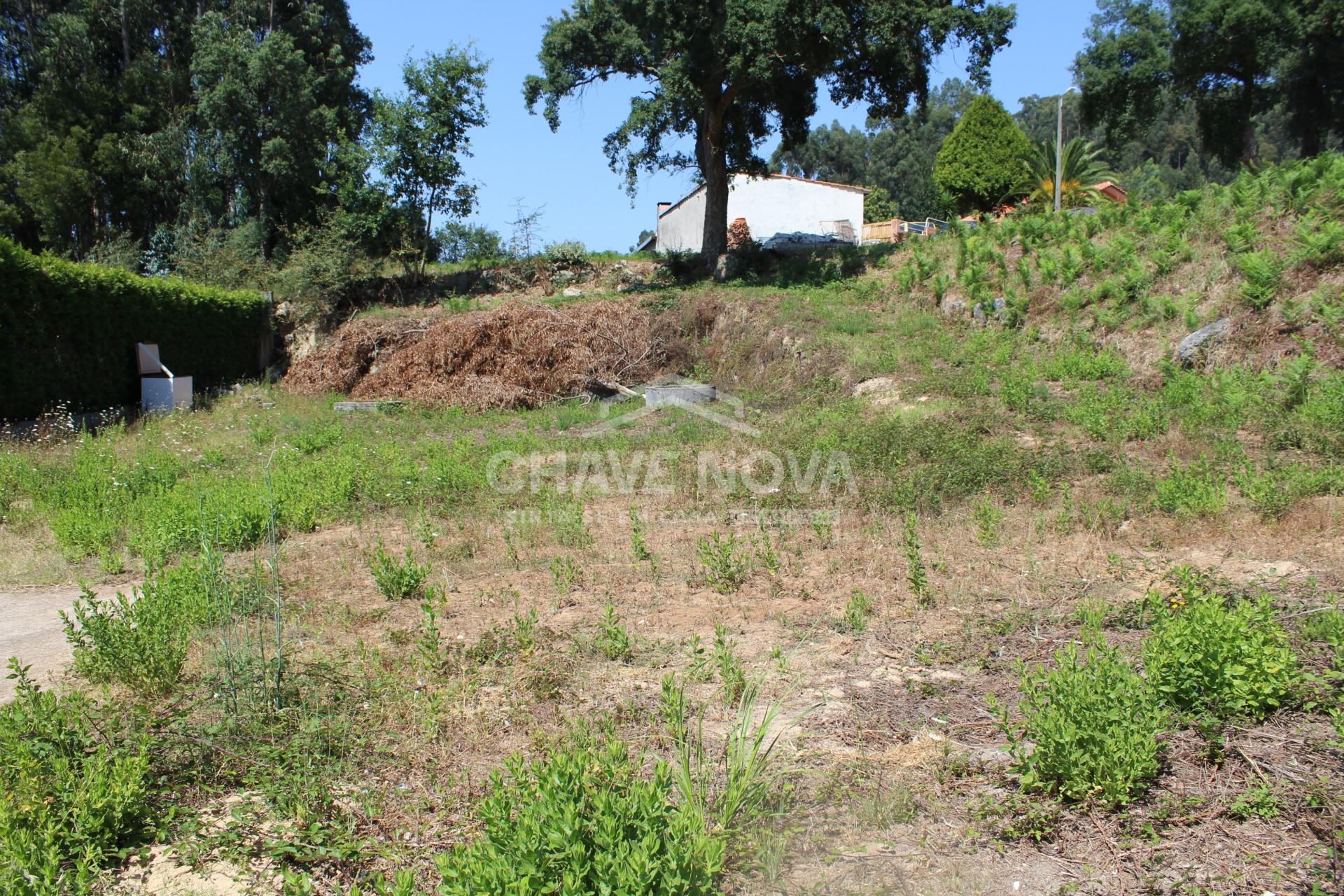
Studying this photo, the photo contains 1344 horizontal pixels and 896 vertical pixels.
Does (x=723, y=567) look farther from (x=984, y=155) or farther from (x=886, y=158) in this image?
(x=886, y=158)

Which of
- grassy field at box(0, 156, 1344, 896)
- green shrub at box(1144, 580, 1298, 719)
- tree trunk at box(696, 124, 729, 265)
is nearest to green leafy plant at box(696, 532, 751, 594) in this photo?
grassy field at box(0, 156, 1344, 896)

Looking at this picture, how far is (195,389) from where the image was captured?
633 inches

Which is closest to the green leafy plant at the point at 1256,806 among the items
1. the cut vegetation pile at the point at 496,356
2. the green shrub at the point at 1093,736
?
the green shrub at the point at 1093,736

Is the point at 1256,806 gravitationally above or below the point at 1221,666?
below

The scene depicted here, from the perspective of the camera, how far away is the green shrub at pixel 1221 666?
10.5 ft

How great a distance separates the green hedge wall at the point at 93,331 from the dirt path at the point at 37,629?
271 inches

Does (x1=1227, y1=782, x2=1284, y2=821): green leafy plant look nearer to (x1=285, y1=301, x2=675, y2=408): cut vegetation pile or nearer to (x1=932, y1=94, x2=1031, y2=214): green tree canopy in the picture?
(x1=285, y1=301, x2=675, y2=408): cut vegetation pile

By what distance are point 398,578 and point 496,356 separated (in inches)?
373

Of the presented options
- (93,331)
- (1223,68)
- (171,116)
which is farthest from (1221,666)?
(171,116)

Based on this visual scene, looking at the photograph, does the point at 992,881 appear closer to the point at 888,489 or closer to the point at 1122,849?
the point at 1122,849

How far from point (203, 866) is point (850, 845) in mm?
2136

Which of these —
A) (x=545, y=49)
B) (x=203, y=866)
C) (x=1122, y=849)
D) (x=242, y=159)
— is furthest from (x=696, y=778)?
(x=242, y=159)

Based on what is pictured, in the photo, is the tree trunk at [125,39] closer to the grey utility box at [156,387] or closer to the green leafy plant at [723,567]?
the grey utility box at [156,387]

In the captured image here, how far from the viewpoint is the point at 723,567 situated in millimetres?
5586
